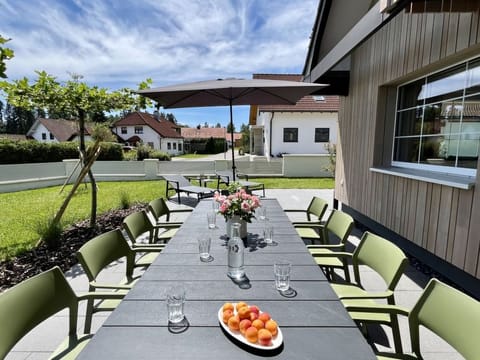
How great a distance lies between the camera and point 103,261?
83.3 inches

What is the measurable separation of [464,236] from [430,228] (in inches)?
19.9

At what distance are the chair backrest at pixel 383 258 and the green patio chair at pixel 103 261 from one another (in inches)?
69.2

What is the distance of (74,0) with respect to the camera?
4.95 metres

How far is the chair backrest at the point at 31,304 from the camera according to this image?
4.15ft

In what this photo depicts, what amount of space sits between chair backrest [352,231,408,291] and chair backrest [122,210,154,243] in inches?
83.1

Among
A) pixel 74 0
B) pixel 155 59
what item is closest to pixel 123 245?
pixel 74 0

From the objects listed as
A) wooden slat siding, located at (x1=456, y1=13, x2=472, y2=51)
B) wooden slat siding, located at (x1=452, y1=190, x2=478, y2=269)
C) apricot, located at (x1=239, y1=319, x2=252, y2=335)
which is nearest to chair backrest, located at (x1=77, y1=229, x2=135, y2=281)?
apricot, located at (x1=239, y1=319, x2=252, y2=335)

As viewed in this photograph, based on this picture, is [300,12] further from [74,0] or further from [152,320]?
[152,320]

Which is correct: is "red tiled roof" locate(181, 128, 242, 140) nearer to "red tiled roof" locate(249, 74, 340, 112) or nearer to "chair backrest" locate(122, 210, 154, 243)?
"red tiled roof" locate(249, 74, 340, 112)

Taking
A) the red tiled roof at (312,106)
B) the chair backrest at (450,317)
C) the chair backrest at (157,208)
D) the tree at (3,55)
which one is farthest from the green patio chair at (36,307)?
the red tiled roof at (312,106)

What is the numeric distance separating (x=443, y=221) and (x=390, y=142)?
1850mm

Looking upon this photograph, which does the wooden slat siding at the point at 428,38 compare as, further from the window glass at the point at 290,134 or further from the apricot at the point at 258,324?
the window glass at the point at 290,134

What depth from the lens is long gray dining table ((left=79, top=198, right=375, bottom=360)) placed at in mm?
1029

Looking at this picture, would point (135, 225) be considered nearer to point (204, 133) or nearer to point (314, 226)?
point (314, 226)
